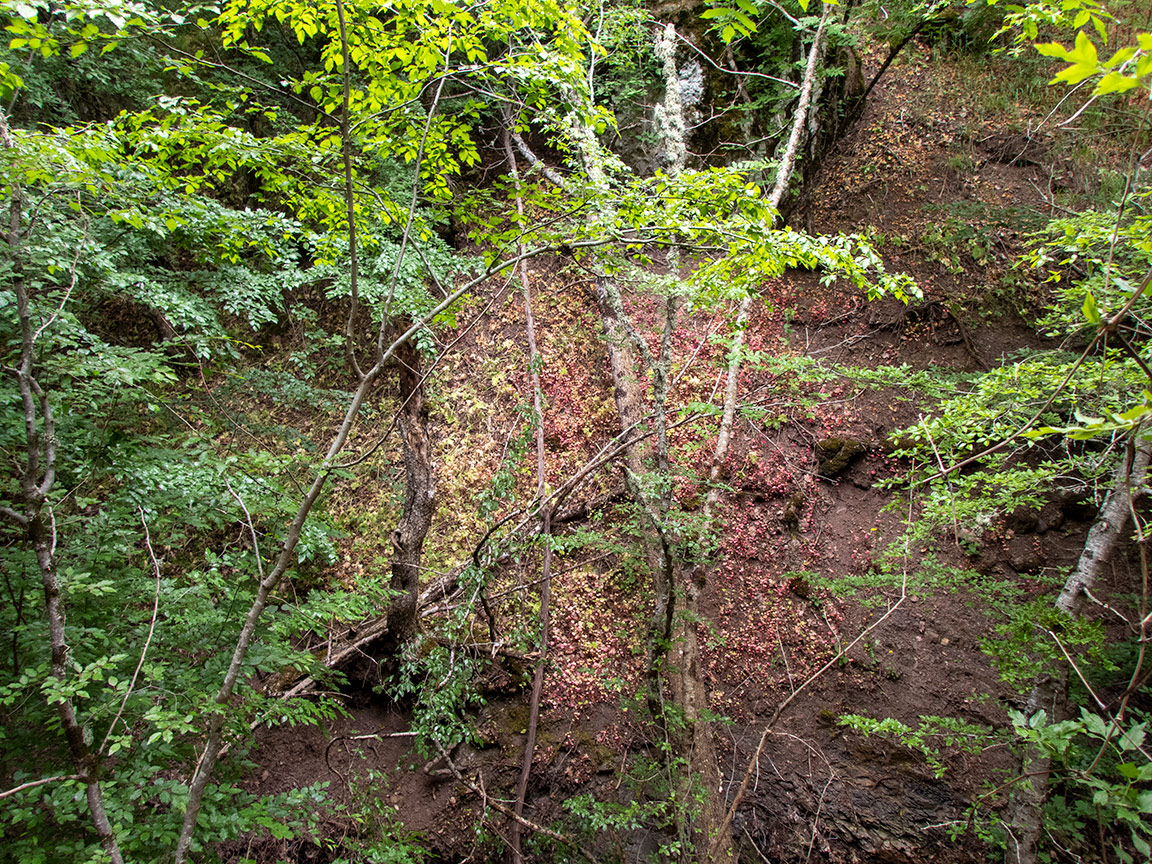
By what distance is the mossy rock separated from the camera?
7469 millimetres

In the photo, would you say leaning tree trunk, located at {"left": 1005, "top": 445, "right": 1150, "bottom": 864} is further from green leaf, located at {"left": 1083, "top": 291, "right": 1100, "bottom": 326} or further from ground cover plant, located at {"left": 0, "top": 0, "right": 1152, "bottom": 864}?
green leaf, located at {"left": 1083, "top": 291, "right": 1100, "bottom": 326}

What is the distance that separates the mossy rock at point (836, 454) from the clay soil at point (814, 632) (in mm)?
115

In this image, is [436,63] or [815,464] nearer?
[436,63]

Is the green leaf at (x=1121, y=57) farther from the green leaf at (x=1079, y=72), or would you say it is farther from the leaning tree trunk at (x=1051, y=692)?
the leaning tree trunk at (x=1051, y=692)

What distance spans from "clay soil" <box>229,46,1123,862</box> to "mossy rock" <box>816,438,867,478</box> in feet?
0.38

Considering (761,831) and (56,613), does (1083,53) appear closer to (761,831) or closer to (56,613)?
(56,613)

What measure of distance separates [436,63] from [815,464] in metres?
6.53

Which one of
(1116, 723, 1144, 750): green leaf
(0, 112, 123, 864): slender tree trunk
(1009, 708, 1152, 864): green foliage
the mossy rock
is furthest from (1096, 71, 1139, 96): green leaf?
the mossy rock

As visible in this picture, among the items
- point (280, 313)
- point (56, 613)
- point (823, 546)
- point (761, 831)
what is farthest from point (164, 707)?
point (280, 313)

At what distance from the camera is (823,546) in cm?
709

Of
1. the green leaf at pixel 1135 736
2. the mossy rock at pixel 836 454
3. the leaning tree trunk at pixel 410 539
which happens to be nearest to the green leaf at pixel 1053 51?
the green leaf at pixel 1135 736

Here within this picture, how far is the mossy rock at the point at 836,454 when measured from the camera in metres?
7.47

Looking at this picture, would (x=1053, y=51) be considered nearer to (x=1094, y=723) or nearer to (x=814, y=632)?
(x=1094, y=723)

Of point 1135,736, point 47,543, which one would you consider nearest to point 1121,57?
point 1135,736
